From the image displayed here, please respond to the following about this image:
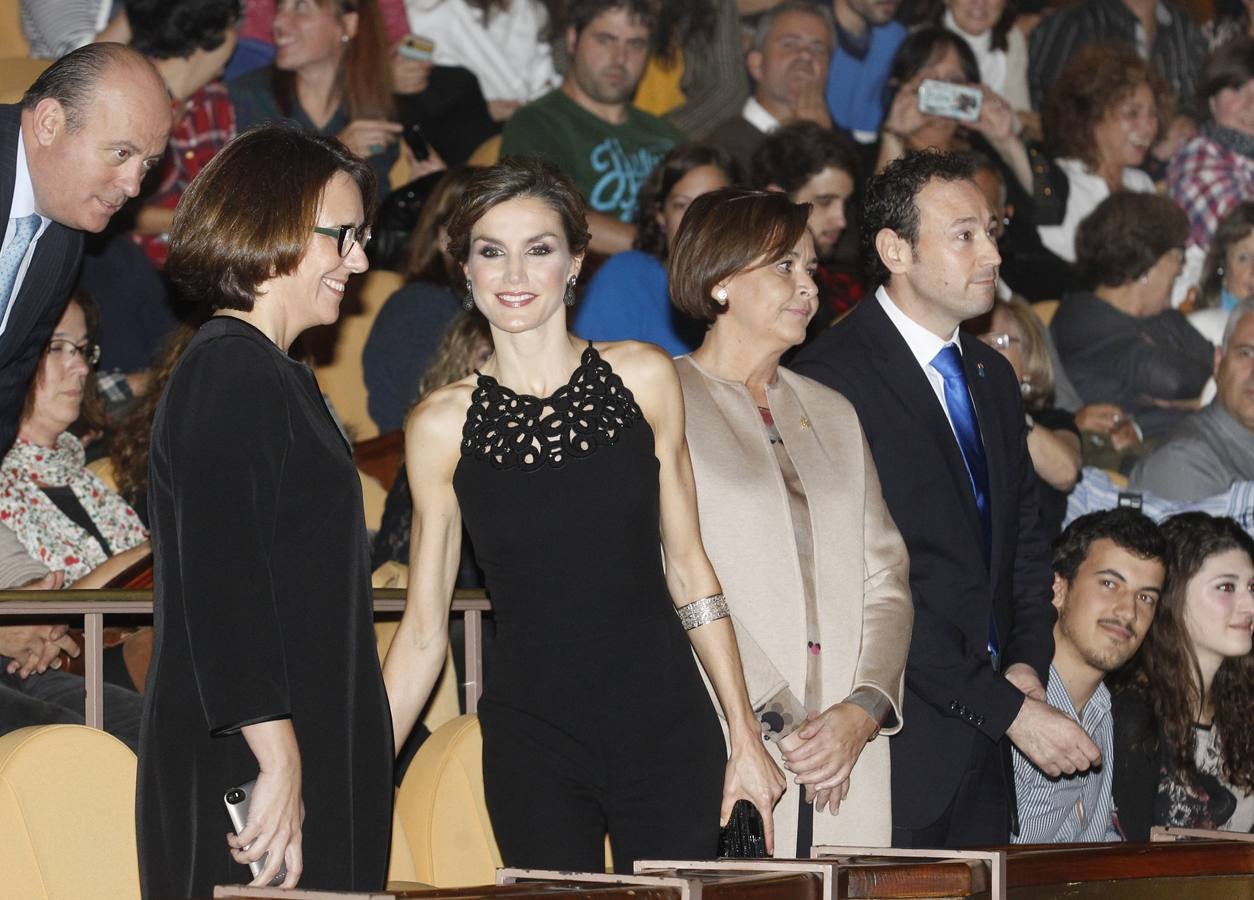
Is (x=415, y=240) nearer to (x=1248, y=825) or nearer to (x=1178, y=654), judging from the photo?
(x=1178, y=654)

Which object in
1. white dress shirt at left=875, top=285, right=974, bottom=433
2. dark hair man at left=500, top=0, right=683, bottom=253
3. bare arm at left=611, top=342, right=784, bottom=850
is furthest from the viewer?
dark hair man at left=500, top=0, right=683, bottom=253

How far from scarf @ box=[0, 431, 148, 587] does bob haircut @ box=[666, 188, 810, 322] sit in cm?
163

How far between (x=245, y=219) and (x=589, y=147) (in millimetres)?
3428

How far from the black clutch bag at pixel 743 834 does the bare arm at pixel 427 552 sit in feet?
1.69

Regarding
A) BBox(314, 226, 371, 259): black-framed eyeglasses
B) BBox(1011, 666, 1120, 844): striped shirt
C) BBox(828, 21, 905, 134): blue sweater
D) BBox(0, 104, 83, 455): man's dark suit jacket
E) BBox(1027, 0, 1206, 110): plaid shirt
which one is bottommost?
BBox(1011, 666, 1120, 844): striped shirt

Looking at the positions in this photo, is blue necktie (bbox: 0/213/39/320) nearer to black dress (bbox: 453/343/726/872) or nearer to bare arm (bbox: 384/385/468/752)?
bare arm (bbox: 384/385/468/752)

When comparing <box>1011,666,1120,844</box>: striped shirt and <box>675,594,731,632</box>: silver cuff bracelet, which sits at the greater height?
<box>675,594,731,632</box>: silver cuff bracelet

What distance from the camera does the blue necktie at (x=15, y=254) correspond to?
2908 mm

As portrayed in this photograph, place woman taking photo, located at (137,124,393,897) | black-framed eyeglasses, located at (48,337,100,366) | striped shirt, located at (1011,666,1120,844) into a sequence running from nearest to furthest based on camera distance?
woman taking photo, located at (137,124,393,897)
striped shirt, located at (1011,666,1120,844)
black-framed eyeglasses, located at (48,337,100,366)

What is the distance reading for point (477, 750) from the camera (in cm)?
320

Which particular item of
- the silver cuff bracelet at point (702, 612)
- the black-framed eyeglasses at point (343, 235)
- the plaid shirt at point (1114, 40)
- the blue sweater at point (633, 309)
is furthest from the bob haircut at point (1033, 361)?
the black-framed eyeglasses at point (343, 235)

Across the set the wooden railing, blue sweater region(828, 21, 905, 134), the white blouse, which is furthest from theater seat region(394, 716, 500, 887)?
the white blouse

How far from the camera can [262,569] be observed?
1.95 m

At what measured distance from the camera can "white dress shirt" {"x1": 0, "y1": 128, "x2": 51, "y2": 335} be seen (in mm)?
2898
